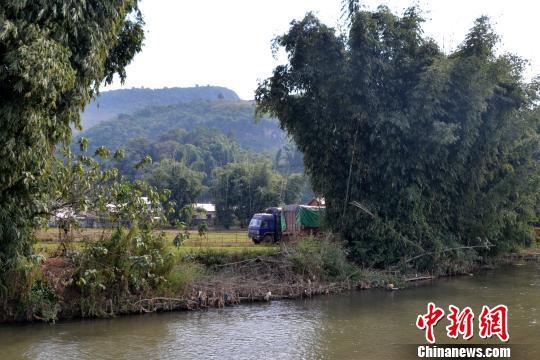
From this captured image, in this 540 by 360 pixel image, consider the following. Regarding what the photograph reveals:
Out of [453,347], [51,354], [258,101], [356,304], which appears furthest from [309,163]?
[51,354]

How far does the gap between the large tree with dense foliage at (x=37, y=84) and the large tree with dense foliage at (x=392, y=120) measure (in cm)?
1093

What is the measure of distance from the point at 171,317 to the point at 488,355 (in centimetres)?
881

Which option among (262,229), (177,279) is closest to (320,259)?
(177,279)

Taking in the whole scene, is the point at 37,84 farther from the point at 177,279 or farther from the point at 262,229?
the point at 262,229

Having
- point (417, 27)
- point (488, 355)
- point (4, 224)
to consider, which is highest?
point (417, 27)

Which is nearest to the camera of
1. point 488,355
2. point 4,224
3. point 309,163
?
point 488,355

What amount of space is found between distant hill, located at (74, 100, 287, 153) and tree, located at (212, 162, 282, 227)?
10433cm

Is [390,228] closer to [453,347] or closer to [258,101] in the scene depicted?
[258,101]

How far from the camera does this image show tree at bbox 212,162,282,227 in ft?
205

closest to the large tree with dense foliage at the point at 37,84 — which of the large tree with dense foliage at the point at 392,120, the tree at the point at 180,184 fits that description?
the large tree with dense foliage at the point at 392,120

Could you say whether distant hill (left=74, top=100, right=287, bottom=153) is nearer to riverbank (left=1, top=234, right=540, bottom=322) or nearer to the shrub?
the shrub

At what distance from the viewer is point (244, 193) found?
64.0 m

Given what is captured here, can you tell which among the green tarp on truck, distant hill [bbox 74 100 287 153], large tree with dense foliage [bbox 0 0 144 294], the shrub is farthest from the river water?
distant hill [bbox 74 100 287 153]

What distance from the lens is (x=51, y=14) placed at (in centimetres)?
1241
